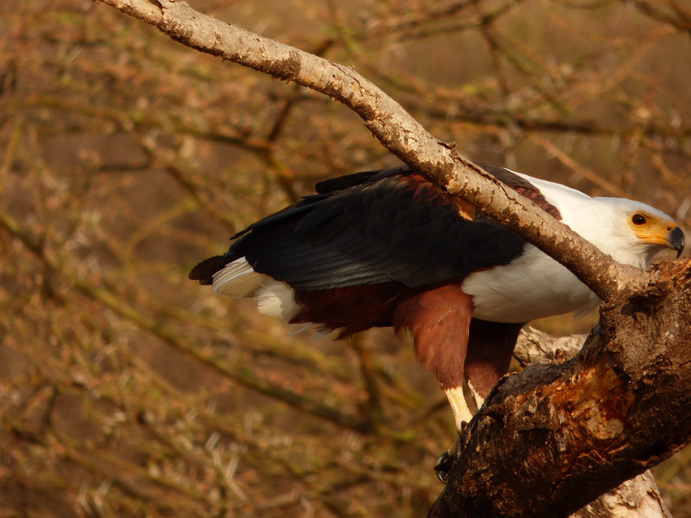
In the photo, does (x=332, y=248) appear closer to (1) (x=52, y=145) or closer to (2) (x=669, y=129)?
(2) (x=669, y=129)

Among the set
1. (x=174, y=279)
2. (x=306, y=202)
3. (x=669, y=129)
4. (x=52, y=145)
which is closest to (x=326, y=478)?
(x=174, y=279)

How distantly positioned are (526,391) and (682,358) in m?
0.52

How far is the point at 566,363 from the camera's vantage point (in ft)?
7.41

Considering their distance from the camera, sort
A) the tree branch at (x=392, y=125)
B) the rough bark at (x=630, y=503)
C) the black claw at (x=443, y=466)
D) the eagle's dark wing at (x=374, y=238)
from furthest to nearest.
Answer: the eagle's dark wing at (x=374, y=238) → the black claw at (x=443, y=466) → the rough bark at (x=630, y=503) → the tree branch at (x=392, y=125)

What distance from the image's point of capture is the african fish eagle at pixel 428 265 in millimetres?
3600

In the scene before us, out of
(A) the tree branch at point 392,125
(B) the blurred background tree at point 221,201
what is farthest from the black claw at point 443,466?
(B) the blurred background tree at point 221,201

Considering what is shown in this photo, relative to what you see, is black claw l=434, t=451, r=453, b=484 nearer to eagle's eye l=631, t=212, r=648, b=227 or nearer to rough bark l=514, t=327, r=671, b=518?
rough bark l=514, t=327, r=671, b=518

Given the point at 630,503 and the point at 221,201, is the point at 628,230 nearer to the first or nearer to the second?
the point at 630,503

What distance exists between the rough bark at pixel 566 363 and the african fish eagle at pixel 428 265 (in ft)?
3.41

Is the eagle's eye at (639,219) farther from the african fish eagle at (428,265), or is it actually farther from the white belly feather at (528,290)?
the white belly feather at (528,290)

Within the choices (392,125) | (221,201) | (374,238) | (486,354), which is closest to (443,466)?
(486,354)

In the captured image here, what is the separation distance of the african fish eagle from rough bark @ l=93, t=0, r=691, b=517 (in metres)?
1.04

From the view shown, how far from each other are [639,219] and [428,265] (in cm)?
87

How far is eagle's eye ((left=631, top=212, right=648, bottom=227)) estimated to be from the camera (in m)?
3.63
